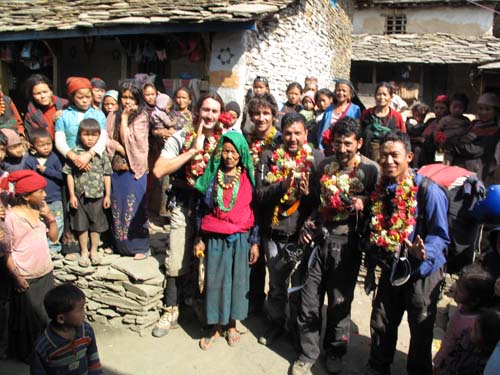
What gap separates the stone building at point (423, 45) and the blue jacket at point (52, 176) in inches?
577

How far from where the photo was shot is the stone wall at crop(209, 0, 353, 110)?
720cm

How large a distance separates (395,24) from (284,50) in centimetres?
1273

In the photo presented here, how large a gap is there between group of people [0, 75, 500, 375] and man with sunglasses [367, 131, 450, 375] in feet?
0.03

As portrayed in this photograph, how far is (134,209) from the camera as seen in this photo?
4.56m

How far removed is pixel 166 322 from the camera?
4.26 meters

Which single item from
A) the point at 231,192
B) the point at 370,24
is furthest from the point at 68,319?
the point at 370,24

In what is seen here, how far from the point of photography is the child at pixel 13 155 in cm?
405

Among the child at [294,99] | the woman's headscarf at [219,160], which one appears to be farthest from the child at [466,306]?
the child at [294,99]

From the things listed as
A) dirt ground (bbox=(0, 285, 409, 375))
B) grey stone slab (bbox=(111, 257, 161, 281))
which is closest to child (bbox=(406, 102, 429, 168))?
dirt ground (bbox=(0, 285, 409, 375))

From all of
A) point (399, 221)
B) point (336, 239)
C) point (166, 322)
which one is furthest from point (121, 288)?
point (399, 221)

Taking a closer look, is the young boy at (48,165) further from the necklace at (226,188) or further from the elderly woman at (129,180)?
the necklace at (226,188)

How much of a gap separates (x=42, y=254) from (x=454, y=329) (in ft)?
10.6

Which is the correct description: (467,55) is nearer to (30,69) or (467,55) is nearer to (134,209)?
(30,69)

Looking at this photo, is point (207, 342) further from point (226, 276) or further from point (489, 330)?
point (489, 330)
